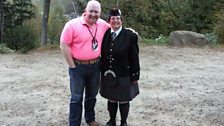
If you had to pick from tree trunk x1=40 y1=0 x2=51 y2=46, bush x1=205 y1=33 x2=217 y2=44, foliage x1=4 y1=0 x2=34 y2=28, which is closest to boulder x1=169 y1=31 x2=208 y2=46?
bush x1=205 y1=33 x2=217 y2=44

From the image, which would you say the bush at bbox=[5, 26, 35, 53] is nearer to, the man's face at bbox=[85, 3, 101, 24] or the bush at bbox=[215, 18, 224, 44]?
the bush at bbox=[215, 18, 224, 44]

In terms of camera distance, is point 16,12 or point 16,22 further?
point 16,22

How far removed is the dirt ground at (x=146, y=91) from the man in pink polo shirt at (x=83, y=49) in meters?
0.71

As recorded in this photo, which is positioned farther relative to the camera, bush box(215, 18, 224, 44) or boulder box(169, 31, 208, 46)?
bush box(215, 18, 224, 44)

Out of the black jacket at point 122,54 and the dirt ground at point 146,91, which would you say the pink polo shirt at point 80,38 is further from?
the dirt ground at point 146,91

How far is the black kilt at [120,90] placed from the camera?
418 centimetres

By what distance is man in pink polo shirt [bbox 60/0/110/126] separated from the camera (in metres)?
3.94

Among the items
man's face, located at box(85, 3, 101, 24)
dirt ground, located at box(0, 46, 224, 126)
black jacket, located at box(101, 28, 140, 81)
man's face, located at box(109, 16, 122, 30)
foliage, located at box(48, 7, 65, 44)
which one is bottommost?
foliage, located at box(48, 7, 65, 44)

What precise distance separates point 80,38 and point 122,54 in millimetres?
476

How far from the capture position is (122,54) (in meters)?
4.09

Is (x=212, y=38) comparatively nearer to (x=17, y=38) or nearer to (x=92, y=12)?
(x=92, y=12)

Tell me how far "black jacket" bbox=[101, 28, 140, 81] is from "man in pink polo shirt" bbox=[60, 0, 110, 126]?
8 cm

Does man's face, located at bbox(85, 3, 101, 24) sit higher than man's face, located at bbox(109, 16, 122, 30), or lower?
higher

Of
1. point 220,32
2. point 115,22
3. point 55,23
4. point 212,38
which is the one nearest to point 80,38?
point 115,22
